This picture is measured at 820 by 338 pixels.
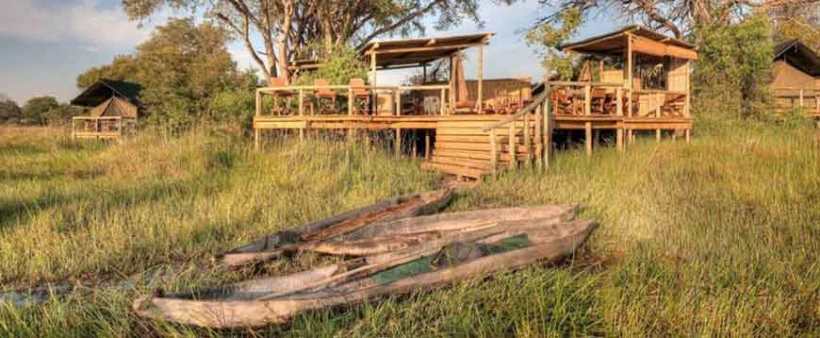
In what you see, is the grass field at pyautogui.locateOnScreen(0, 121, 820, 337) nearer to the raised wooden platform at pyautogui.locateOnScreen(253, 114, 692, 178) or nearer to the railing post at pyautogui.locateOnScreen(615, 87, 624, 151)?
the railing post at pyautogui.locateOnScreen(615, 87, 624, 151)

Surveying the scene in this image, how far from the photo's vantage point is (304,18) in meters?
21.6

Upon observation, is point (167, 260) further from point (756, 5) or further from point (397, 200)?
point (756, 5)

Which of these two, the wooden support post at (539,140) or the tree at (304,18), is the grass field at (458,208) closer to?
the wooden support post at (539,140)

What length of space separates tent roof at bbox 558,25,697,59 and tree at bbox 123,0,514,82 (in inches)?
380

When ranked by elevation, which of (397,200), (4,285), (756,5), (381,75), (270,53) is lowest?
(4,285)

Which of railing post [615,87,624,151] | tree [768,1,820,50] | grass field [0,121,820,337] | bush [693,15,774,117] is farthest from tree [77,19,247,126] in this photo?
tree [768,1,820,50]

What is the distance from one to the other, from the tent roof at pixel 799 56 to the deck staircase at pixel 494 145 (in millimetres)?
18940

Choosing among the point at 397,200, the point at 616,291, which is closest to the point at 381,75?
the point at 397,200

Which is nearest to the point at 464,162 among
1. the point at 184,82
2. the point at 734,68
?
the point at 734,68

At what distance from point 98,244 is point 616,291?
469 centimetres

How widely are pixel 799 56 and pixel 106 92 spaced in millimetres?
36777

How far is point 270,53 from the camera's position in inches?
844

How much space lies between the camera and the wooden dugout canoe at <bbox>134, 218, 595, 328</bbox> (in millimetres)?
2844

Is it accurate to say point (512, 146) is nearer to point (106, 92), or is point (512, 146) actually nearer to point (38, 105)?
point (106, 92)
